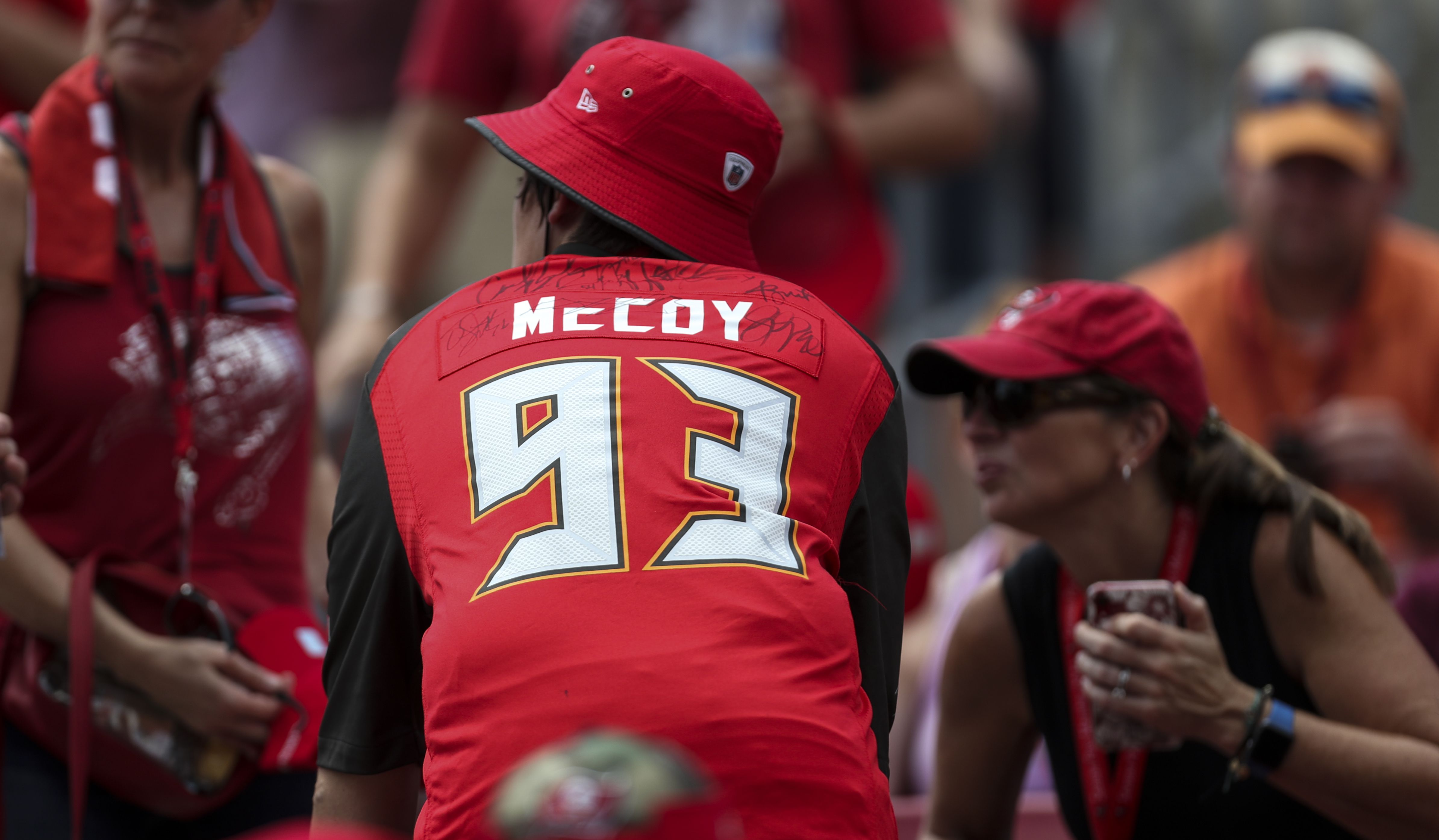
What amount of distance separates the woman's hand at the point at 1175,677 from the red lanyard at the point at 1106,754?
0.90 feet

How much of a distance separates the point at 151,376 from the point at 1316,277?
3628 mm

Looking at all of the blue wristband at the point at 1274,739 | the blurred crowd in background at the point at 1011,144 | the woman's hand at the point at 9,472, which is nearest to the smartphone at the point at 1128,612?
the blue wristband at the point at 1274,739

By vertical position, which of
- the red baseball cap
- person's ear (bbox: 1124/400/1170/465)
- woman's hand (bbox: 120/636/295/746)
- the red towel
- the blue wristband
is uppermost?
the red towel

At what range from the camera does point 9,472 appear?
2.65 m

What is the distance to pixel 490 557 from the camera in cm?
216

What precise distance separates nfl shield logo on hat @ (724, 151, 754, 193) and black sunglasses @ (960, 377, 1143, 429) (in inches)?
30.6

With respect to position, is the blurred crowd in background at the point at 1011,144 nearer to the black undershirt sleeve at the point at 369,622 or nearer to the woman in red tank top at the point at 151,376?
the woman in red tank top at the point at 151,376

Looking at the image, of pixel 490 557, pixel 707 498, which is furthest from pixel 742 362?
pixel 490 557

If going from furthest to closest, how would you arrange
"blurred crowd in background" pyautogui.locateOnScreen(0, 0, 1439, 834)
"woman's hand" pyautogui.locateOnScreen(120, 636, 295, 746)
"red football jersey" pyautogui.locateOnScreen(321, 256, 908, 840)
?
"blurred crowd in background" pyautogui.locateOnScreen(0, 0, 1439, 834), "woman's hand" pyautogui.locateOnScreen(120, 636, 295, 746), "red football jersey" pyautogui.locateOnScreen(321, 256, 908, 840)

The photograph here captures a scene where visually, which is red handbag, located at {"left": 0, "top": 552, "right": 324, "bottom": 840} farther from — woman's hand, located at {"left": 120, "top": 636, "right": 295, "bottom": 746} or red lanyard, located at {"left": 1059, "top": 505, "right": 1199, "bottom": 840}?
red lanyard, located at {"left": 1059, "top": 505, "right": 1199, "bottom": 840}

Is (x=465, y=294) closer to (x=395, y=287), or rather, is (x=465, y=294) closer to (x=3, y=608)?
(x=3, y=608)

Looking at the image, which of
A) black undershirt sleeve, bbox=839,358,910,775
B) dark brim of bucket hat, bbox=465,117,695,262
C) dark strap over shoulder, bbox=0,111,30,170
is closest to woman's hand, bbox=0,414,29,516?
dark strap over shoulder, bbox=0,111,30,170

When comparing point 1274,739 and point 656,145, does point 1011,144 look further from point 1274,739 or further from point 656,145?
point 656,145

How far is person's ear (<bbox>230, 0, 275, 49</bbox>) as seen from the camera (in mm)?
3283
